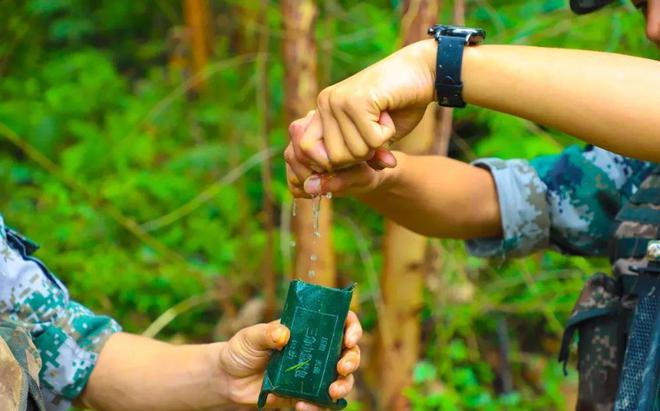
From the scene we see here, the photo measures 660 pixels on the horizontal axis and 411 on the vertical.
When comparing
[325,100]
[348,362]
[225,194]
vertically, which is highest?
[325,100]

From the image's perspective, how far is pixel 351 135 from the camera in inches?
62.4

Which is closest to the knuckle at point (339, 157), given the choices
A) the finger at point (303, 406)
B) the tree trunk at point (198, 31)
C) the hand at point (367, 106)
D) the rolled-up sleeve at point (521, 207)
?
the hand at point (367, 106)

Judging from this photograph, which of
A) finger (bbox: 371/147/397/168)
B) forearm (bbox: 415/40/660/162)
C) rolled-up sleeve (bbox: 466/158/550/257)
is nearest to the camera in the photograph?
forearm (bbox: 415/40/660/162)

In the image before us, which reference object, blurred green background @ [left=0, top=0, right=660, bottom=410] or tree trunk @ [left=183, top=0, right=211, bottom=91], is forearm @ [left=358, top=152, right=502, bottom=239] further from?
tree trunk @ [left=183, top=0, right=211, bottom=91]

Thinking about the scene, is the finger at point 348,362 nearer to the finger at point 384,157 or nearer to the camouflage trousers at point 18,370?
the finger at point 384,157

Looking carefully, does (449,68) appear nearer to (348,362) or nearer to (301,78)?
(348,362)

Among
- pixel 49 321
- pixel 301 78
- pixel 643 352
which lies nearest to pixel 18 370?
pixel 49 321

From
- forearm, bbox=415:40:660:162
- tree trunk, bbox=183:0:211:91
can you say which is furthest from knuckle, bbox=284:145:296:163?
tree trunk, bbox=183:0:211:91

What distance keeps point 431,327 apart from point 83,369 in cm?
218

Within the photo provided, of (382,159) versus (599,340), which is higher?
(382,159)

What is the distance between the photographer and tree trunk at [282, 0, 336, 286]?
→ 122 inches

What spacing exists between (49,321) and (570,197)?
1.15 meters

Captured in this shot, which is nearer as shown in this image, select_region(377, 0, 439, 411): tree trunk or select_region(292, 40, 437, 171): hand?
select_region(292, 40, 437, 171): hand

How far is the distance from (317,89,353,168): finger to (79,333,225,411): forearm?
0.54 m
